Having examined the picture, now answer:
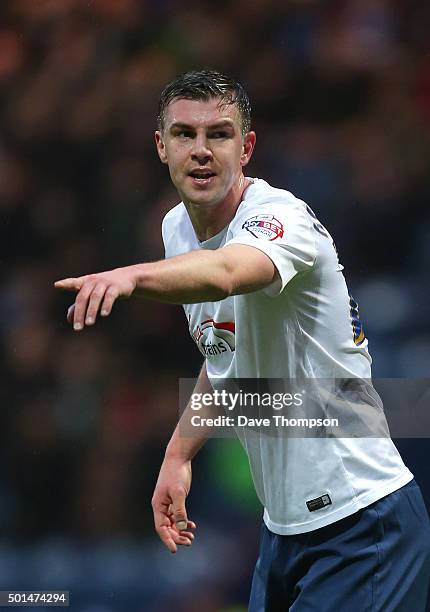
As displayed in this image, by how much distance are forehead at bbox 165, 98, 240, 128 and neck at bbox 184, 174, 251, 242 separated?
0.14 meters

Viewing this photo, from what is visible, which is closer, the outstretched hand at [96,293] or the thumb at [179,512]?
the outstretched hand at [96,293]

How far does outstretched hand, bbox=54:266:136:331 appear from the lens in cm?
142

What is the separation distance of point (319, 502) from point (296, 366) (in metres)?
0.28

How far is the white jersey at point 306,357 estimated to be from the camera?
6.50ft

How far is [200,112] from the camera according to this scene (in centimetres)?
218

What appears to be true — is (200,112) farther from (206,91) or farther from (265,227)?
(265,227)

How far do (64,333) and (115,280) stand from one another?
7.16 feet

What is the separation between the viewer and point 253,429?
7.02ft

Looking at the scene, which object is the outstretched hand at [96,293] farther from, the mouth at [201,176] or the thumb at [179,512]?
the thumb at [179,512]

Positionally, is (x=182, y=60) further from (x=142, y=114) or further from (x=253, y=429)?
(x=253, y=429)

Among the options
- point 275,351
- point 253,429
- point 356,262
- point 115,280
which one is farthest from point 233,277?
point 356,262

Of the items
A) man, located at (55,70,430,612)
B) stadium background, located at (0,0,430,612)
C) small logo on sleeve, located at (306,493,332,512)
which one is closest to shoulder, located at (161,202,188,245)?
man, located at (55,70,430,612)

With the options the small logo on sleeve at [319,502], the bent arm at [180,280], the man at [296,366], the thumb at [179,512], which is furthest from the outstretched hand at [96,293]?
the thumb at [179,512]

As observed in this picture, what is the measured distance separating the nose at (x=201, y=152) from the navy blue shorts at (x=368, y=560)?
81 cm
